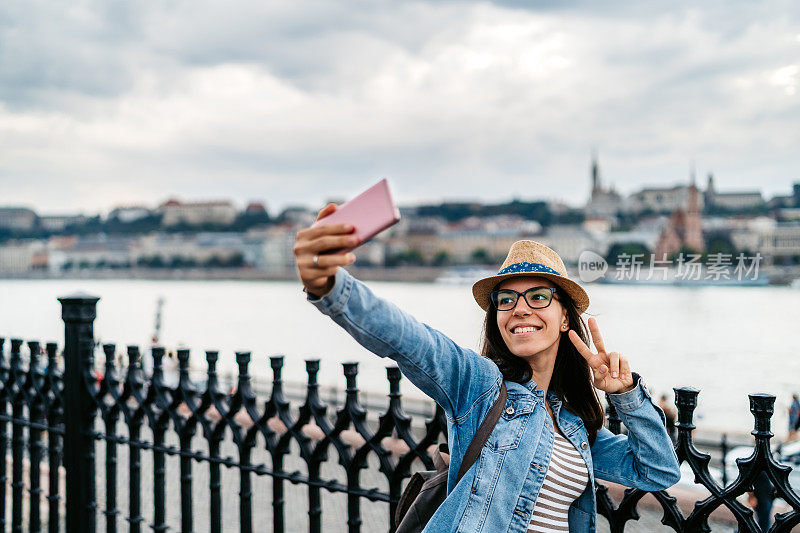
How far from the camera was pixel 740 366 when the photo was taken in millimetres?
25906

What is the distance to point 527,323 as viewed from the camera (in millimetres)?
1440

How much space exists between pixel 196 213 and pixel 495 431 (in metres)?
126

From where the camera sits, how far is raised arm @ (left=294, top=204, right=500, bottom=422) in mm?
1102

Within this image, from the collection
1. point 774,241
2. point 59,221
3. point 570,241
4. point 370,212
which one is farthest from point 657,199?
point 370,212

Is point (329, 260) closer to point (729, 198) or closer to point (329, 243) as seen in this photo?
point (329, 243)

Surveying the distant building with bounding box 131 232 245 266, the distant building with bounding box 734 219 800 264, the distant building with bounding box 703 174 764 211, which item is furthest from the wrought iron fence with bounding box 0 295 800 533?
the distant building with bounding box 703 174 764 211

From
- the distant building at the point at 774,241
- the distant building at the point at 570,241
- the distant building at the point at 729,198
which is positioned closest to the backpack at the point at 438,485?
the distant building at the point at 774,241

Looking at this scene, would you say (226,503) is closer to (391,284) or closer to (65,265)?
(391,284)

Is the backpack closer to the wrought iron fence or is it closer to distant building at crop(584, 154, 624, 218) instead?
the wrought iron fence

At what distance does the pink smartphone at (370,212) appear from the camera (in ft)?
3.42

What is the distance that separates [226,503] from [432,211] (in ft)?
377

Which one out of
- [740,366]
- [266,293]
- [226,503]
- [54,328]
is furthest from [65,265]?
[226,503]

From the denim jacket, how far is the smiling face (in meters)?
0.07

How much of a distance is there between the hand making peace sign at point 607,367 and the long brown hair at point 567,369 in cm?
13
